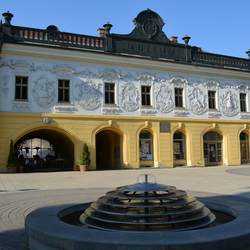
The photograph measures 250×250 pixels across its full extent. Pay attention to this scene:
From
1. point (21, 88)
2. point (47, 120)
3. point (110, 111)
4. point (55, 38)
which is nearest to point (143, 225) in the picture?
point (47, 120)

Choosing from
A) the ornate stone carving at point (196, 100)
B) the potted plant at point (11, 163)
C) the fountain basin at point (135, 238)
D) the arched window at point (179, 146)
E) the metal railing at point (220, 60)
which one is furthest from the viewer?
the metal railing at point (220, 60)

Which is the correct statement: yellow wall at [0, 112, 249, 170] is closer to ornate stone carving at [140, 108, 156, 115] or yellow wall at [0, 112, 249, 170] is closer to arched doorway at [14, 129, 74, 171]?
ornate stone carving at [140, 108, 156, 115]

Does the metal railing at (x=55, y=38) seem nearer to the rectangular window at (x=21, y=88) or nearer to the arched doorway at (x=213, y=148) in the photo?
the rectangular window at (x=21, y=88)

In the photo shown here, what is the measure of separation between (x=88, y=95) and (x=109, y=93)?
1.71m

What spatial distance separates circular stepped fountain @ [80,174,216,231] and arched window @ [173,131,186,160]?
19.3 metres

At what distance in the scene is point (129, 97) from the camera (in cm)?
2269

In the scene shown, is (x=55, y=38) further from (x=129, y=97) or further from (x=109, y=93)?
(x=129, y=97)

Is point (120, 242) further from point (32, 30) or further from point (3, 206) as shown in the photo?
point (32, 30)

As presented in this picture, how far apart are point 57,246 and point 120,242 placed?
0.86m

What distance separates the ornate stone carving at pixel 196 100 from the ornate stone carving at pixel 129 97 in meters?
4.88

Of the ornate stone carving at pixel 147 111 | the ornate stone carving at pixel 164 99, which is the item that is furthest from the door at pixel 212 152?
the ornate stone carving at pixel 147 111

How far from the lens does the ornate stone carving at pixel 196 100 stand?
81.4ft

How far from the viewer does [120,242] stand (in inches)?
136

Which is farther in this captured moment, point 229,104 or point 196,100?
point 229,104
